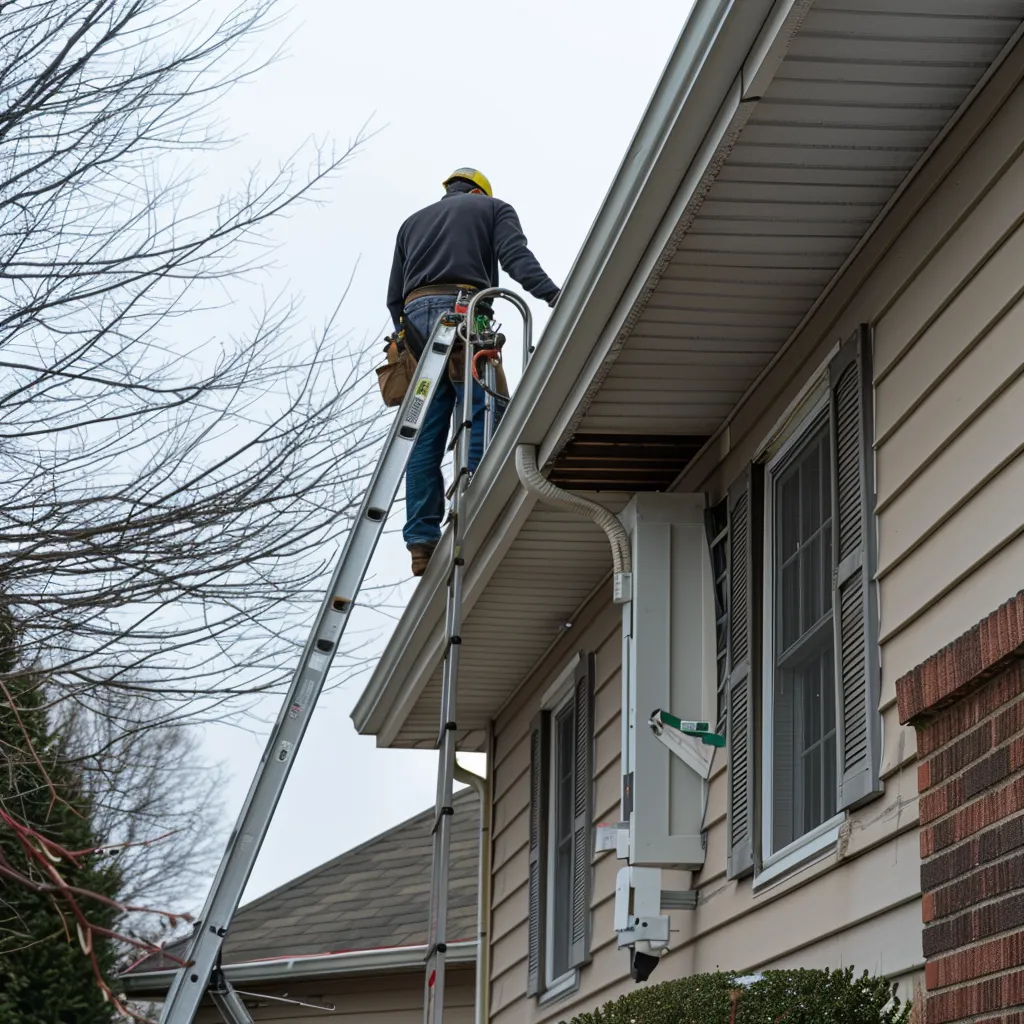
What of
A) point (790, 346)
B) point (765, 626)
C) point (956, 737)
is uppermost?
point (790, 346)

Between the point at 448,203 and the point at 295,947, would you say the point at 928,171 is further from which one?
the point at 295,947

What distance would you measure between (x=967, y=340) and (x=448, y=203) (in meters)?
5.10

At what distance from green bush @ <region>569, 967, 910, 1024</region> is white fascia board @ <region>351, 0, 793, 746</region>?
83.3 inches

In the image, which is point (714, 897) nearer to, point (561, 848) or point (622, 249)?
point (622, 249)

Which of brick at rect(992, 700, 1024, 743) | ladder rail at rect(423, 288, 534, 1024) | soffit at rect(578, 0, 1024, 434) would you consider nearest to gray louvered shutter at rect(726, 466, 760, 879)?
soffit at rect(578, 0, 1024, 434)

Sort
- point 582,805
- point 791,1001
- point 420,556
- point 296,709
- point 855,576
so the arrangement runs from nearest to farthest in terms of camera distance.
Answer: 1. point 791,1001
2. point 855,576
3. point 296,709
4. point 582,805
5. point 420,556

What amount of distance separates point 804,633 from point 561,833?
359 centimetres

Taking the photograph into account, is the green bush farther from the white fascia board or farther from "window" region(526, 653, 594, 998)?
"window" region(526, 653, 594, 998)

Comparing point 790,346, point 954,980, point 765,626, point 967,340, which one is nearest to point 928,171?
point 967,340

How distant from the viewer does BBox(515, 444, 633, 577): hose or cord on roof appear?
20.0 feet

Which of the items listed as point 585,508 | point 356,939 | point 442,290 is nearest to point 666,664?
point 585,508

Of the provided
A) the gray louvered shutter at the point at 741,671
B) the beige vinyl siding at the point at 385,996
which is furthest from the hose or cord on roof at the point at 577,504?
the beige vinyl siding at the point at 385,996

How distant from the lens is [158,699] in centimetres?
669

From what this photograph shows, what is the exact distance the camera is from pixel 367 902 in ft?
44.6
